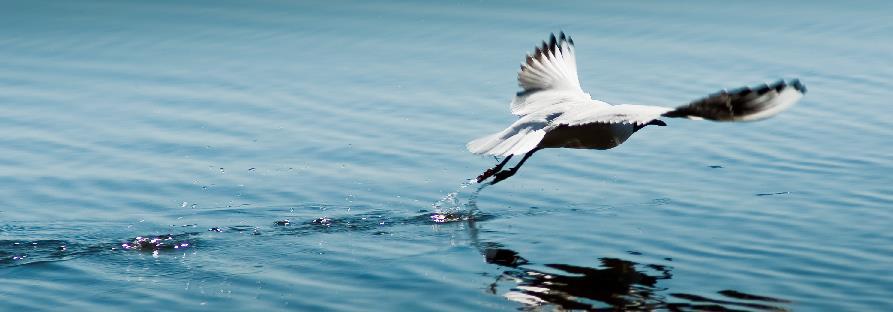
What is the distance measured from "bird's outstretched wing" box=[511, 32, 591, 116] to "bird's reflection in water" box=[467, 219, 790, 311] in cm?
180

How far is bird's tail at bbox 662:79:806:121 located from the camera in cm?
827

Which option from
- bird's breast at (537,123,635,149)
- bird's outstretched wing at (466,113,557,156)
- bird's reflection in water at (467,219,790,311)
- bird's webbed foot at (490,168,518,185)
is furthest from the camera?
bird's webbed foot at (490,168,518,185)

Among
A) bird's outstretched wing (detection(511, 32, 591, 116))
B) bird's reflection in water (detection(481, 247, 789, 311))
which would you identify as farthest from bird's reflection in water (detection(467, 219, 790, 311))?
bird's outstretched wing (detection(511, 32, 591, 116))

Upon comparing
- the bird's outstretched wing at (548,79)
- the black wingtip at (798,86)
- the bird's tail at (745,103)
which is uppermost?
the bird's outstretched wing at (548,79)

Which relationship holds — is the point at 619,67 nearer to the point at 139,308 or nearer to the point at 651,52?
the point at 651,52

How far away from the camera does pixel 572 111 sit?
10383 millimetres

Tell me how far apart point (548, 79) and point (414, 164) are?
61.6 inches

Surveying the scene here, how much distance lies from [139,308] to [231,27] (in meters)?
10.8

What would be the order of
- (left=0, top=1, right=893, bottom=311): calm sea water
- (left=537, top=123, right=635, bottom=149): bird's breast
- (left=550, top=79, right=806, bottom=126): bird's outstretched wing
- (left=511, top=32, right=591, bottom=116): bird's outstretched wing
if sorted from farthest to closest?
(left=511, top=32, right=591, bottom=116): bird's outstretched wing < (left=537, top=123, right=635, bottom=149): bird's breast < (left=0, top=1, right=893, bottom=311): calm sea water < (left=550, top=79, right=806, bottom=126): bird's outstretched wing

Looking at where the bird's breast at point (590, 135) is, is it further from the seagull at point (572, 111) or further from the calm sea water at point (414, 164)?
the calm sea water at point (414, 164)

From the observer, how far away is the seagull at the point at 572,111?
834 cm

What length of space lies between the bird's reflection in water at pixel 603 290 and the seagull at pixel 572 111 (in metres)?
0.78

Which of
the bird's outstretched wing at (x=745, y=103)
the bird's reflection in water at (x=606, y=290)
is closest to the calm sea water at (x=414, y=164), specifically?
the bird's reflection in water at (x=606, y=290)

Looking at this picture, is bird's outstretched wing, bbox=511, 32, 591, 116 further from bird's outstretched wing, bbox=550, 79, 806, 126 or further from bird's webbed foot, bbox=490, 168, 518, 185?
bird's outstretched wing, bbox=550, 79, 806, 126
